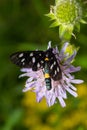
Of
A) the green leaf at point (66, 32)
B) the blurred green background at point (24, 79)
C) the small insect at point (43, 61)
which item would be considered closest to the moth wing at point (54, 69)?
the small insect at point (43, 61)

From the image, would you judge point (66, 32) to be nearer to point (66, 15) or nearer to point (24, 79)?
point (66, 15)

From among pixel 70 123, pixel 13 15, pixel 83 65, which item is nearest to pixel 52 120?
pixel 70 123

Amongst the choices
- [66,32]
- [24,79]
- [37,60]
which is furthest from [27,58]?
[24,79]

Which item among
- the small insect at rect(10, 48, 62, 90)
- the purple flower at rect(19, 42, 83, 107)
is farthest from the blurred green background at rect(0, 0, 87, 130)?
the small insect at rect(10, 48, 62, 90)

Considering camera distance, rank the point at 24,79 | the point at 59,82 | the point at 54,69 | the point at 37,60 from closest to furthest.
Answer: the point at 54,69 < the point at 37,60 < the point at 59,82 < the point at 24,79

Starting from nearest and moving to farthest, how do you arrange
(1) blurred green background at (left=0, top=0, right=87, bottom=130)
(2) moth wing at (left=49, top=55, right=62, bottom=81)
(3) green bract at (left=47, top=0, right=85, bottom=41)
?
(2) moth wing at (left=49, top=55, right=62, bottom=81) < (3) green bract at (left=47, top=0, right=85, bottom=41) < (1) blurred green background at (left=0, top=0, right=87, bottom=130)

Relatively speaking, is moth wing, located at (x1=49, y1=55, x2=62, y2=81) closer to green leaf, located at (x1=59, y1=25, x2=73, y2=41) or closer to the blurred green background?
green leaf, located at (x1=59, y1=25, x2=73, y2=41)

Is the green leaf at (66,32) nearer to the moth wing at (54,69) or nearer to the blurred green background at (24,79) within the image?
the moth wing at (54,69)

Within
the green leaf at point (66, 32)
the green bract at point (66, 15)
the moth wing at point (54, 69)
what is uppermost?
the green bract at point (66, 15)
